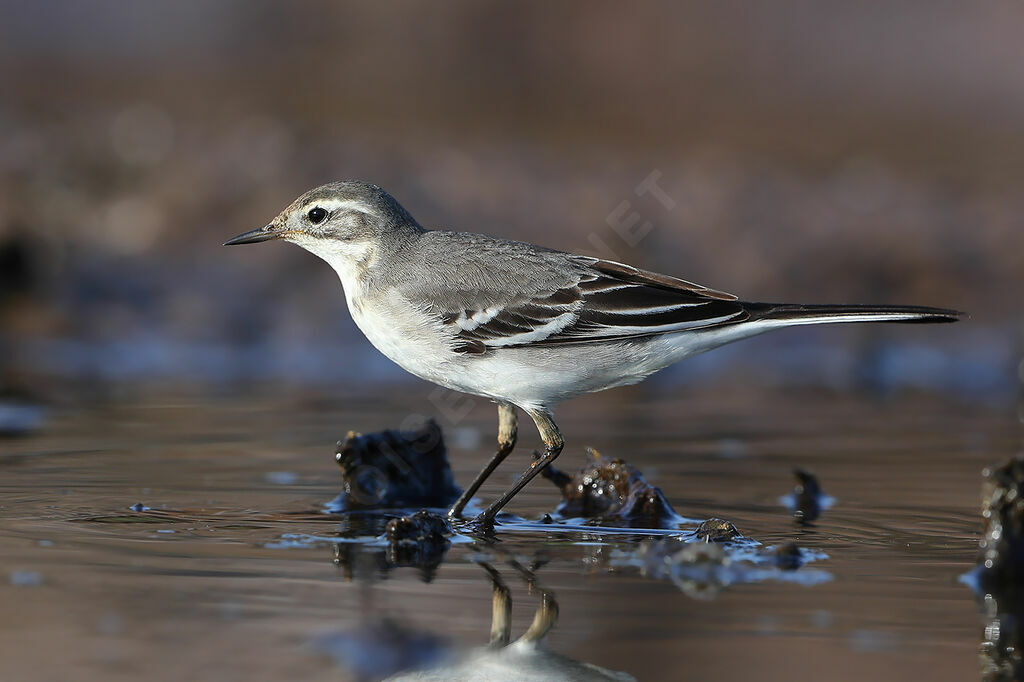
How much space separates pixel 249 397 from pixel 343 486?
391cm

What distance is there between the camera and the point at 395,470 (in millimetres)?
7875

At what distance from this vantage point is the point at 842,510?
7.51m

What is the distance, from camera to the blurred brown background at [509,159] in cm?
1483

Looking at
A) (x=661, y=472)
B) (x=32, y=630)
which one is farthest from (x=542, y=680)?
(x=661, y=472)

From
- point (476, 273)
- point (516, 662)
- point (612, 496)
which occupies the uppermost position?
point (476, 273)

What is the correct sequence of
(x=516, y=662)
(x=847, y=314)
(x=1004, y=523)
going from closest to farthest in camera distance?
(x=516, y=662) → (x=1004, y=523) → (x=847, y=314)

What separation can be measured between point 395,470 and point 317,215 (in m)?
1.58

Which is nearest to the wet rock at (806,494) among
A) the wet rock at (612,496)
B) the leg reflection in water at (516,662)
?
the wet rock at (612,496)

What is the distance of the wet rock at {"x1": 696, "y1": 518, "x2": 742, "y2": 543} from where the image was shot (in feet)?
21.2

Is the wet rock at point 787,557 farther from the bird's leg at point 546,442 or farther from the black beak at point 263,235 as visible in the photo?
the black beak at point 263,235

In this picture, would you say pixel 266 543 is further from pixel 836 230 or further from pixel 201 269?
pixel 836 230

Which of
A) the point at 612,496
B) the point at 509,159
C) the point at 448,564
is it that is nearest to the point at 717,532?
the point at 612,496

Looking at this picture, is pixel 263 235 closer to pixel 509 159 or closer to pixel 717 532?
pixel 717 532

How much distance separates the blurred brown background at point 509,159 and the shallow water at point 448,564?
3.72 meters
